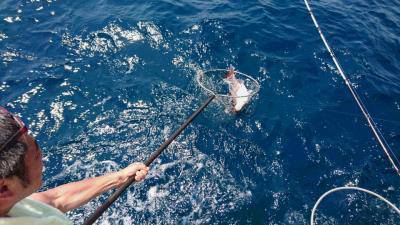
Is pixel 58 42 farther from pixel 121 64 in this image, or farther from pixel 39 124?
pixel 39 124

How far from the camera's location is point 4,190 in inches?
69.4

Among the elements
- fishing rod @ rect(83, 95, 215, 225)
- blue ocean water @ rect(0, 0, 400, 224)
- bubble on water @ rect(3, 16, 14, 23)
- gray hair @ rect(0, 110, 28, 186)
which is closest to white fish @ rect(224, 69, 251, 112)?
blue ocean water @ rect(0, 0, 400, 224)

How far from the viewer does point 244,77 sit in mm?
8070

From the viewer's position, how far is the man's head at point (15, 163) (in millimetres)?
1681

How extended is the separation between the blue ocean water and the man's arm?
7.42ft

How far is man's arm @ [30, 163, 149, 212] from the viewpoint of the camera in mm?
2910

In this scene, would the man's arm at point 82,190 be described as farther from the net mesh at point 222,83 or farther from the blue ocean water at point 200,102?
the net mesh at point 222,83

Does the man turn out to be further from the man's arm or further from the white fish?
the white fish

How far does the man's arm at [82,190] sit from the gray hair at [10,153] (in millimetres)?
1048

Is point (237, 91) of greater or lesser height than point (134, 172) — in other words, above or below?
below

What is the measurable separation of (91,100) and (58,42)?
2.68m

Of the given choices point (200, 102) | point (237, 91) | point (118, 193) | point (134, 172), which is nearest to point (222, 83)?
point (237, 91)

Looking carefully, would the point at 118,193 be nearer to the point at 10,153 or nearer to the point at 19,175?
the point at 19,175

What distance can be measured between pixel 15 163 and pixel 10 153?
7 cm
